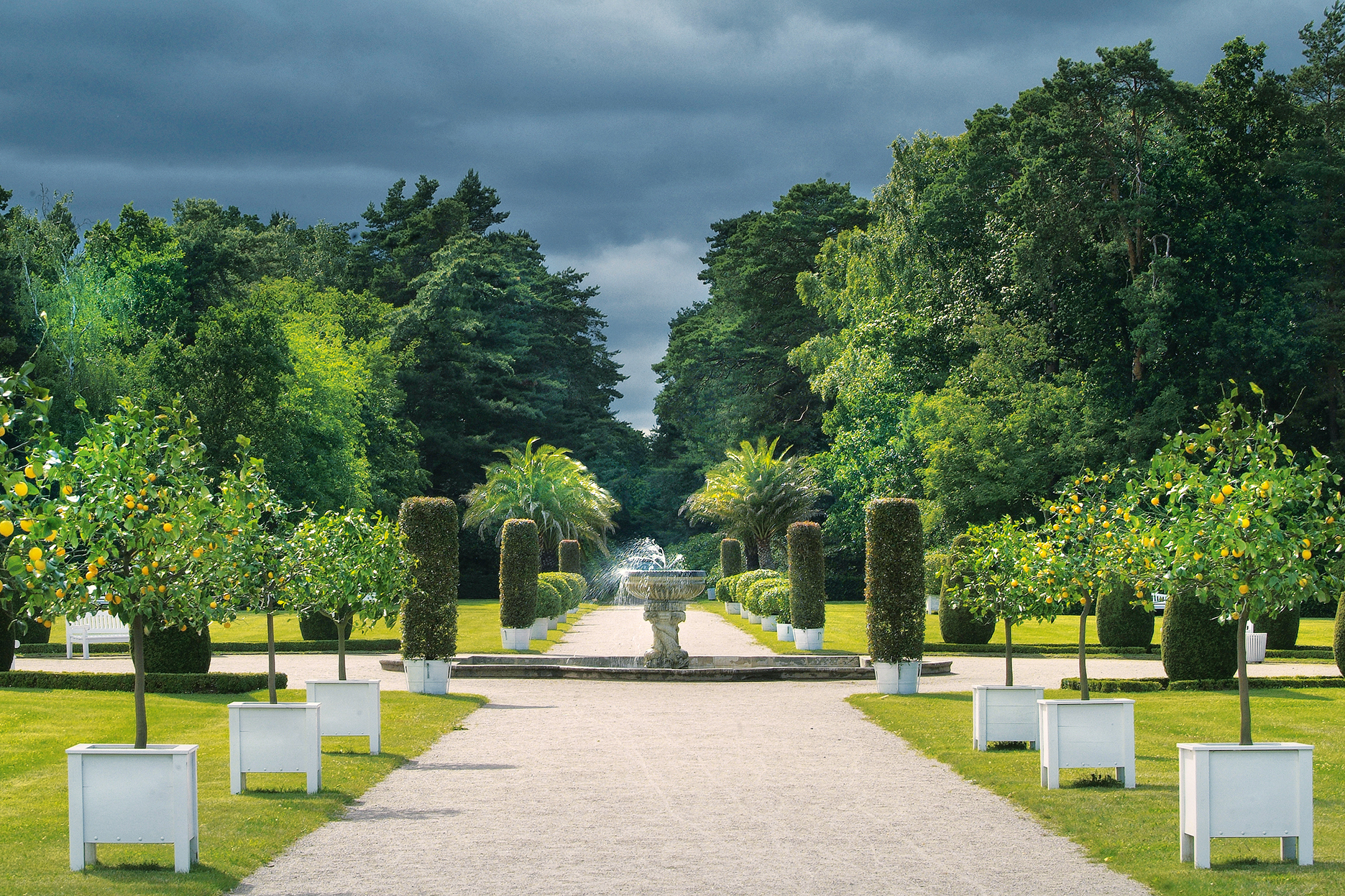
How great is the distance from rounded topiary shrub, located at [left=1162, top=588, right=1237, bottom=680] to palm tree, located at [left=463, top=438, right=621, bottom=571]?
3546cm

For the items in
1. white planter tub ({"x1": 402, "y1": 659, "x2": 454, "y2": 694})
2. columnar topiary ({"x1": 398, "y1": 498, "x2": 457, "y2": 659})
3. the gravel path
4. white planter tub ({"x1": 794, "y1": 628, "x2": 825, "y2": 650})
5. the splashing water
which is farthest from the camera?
the splashing water

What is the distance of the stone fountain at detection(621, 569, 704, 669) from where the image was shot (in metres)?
21.6

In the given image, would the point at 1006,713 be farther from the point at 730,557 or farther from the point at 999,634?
the point at 730,557

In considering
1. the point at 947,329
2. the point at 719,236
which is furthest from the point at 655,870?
the point at 719,236

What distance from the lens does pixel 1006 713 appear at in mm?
12383

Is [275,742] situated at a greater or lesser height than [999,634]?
greater

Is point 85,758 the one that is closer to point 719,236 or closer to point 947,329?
point 947,329

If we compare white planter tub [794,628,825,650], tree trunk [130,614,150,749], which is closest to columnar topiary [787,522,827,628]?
white planter tub [794,628,825,650]

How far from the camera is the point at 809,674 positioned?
20672mm

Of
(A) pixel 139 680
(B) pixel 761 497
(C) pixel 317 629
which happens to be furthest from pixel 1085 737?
(B) pixel 761 497

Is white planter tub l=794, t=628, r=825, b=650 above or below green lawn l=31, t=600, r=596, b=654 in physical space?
above

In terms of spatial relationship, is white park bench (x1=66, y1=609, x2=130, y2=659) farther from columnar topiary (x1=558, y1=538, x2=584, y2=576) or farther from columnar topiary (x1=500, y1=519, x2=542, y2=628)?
columnar topiary (x1=558, y1=538, x2=584, y2=576)

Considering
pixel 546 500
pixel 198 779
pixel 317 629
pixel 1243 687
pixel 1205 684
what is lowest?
pixel 317 629

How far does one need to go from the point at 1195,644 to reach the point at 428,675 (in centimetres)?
1138
